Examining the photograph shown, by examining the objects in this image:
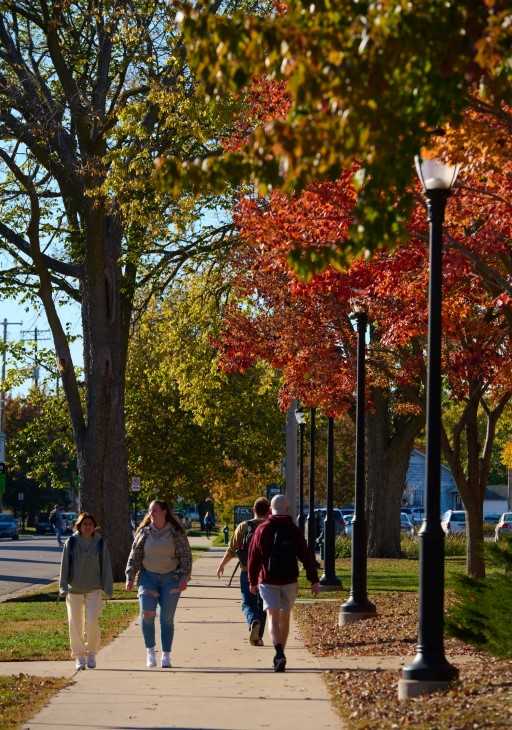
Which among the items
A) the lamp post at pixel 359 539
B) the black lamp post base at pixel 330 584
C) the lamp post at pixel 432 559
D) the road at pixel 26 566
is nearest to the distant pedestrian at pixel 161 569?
the lamp post at pixel 432 559

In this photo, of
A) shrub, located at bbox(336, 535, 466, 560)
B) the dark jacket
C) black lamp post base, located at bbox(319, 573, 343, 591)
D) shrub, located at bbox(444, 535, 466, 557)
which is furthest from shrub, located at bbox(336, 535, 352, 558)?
the dark jacket

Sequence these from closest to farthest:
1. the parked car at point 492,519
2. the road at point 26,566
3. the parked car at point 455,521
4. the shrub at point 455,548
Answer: the road at point 26,566 → the shrub at point 455,548 → the parked car at point 455,521 → the parked car at point 492,519

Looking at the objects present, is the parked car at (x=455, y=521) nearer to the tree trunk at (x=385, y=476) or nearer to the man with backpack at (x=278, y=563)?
the tree trunk at (x=385, y=476)

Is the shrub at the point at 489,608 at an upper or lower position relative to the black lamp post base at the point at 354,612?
upper

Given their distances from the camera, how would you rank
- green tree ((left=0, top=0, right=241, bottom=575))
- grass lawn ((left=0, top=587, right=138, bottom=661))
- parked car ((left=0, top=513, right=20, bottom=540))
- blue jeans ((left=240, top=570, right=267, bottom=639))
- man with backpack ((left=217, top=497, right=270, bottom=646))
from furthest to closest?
parked car ((left=0, top=513, right=20, bottom=540)) → green tree ((left=0, top=0, right=241, bottom=575)) → blue jeans ((left=240, top=570, right=267, bottom=639)) → man with backpack ((left=217, top=497, right=270, bottom=646)) → grass lawn ((left=0, top=587, right=138, bottom=661))

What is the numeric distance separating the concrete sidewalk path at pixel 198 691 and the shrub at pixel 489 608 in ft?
4.91

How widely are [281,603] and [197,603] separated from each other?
434 inches

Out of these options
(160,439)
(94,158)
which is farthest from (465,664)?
(160,439)

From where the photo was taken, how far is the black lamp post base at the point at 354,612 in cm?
1919

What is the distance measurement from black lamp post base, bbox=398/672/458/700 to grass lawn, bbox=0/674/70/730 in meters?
2.87

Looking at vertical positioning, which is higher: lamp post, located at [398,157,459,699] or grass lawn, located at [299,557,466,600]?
lamp post, located at [398,157,459,699]

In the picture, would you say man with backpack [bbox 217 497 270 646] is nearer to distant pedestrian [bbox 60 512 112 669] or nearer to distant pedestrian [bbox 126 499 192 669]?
distant pedestrian [bbox 126 499 192 669]

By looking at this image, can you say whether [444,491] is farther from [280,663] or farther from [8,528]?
[280,663]

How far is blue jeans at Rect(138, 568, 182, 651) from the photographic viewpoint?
47.5 feet
